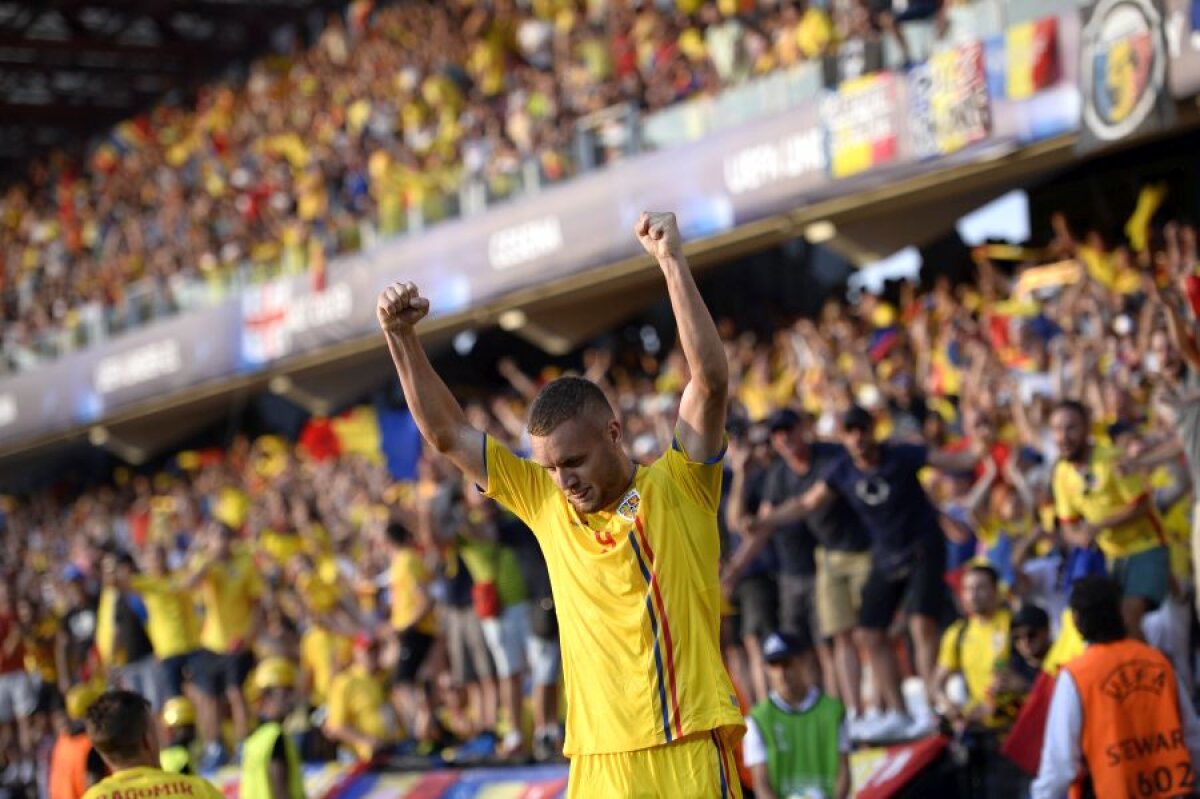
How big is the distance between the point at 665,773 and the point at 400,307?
1498mm

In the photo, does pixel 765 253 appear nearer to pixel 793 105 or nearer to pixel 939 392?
pixel 793 105

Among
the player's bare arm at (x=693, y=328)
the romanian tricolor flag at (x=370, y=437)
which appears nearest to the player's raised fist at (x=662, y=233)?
the player's bare arm at (x=693, y=328)

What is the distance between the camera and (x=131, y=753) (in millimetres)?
6715

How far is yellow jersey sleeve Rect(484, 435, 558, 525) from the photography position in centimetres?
530

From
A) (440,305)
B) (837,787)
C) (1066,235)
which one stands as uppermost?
(440,305)

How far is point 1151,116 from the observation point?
1325 cm

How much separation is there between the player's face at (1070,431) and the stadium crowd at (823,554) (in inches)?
0.5

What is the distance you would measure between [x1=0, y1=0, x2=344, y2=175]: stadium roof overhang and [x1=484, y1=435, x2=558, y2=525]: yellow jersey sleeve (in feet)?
82.0

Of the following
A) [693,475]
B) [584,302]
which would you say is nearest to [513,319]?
[584,302]

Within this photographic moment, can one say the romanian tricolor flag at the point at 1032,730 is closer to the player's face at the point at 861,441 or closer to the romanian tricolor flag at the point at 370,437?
the player's face at the point at 861,441

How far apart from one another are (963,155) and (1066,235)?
→ 112 centimetres

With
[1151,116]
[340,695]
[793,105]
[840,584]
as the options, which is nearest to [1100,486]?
[840,584]

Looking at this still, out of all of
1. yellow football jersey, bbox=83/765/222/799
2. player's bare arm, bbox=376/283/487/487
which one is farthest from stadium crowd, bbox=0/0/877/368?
player's bare arm, bbox=376/283/487/487

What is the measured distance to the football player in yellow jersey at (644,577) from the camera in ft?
16.4
